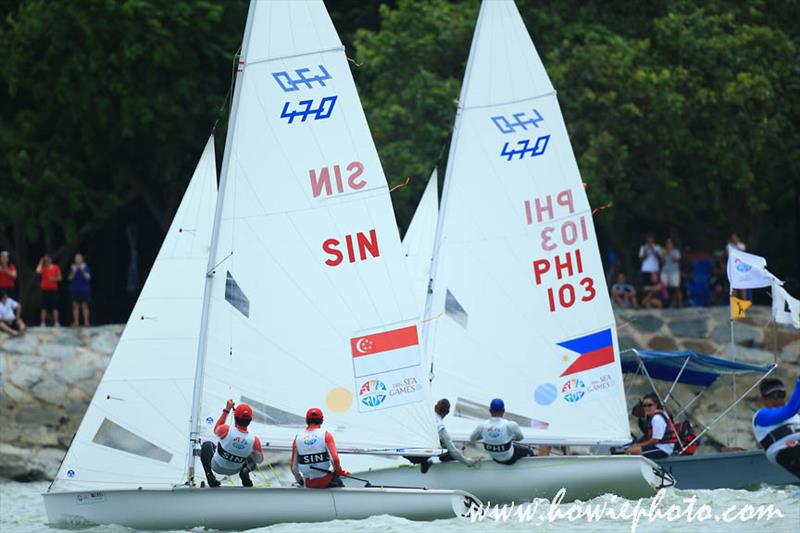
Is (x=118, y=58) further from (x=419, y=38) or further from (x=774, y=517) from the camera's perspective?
(x=774, y=517)

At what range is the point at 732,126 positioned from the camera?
32.3m

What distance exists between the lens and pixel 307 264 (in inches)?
770

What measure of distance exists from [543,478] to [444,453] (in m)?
1.32

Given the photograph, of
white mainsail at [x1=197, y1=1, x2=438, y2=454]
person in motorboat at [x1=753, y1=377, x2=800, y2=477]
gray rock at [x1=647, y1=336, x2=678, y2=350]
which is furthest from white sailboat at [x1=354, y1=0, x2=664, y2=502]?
gray rock at [x1=647, y1=336, x2=678, y2=350]

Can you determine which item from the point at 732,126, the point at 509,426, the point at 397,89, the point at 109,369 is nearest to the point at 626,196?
the point at 732,126

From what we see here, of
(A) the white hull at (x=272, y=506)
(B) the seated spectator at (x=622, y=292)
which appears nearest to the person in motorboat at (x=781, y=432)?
(A) the white hull at (x=272, y=506)

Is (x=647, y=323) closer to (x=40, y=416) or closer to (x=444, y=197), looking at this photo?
(x=444, y=197)

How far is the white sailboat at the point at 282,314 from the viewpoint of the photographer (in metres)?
19.2

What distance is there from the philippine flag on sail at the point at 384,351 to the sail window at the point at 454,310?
286 cm

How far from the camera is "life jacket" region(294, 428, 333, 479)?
18141 mm

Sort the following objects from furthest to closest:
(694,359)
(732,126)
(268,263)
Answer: (732,126) → (694,359) → (268,263)

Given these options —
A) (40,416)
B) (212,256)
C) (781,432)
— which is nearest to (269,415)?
(212,256)

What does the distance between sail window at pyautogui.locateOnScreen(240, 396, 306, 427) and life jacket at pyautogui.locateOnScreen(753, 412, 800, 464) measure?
5717 millimetres

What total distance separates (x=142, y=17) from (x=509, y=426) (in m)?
16.5
